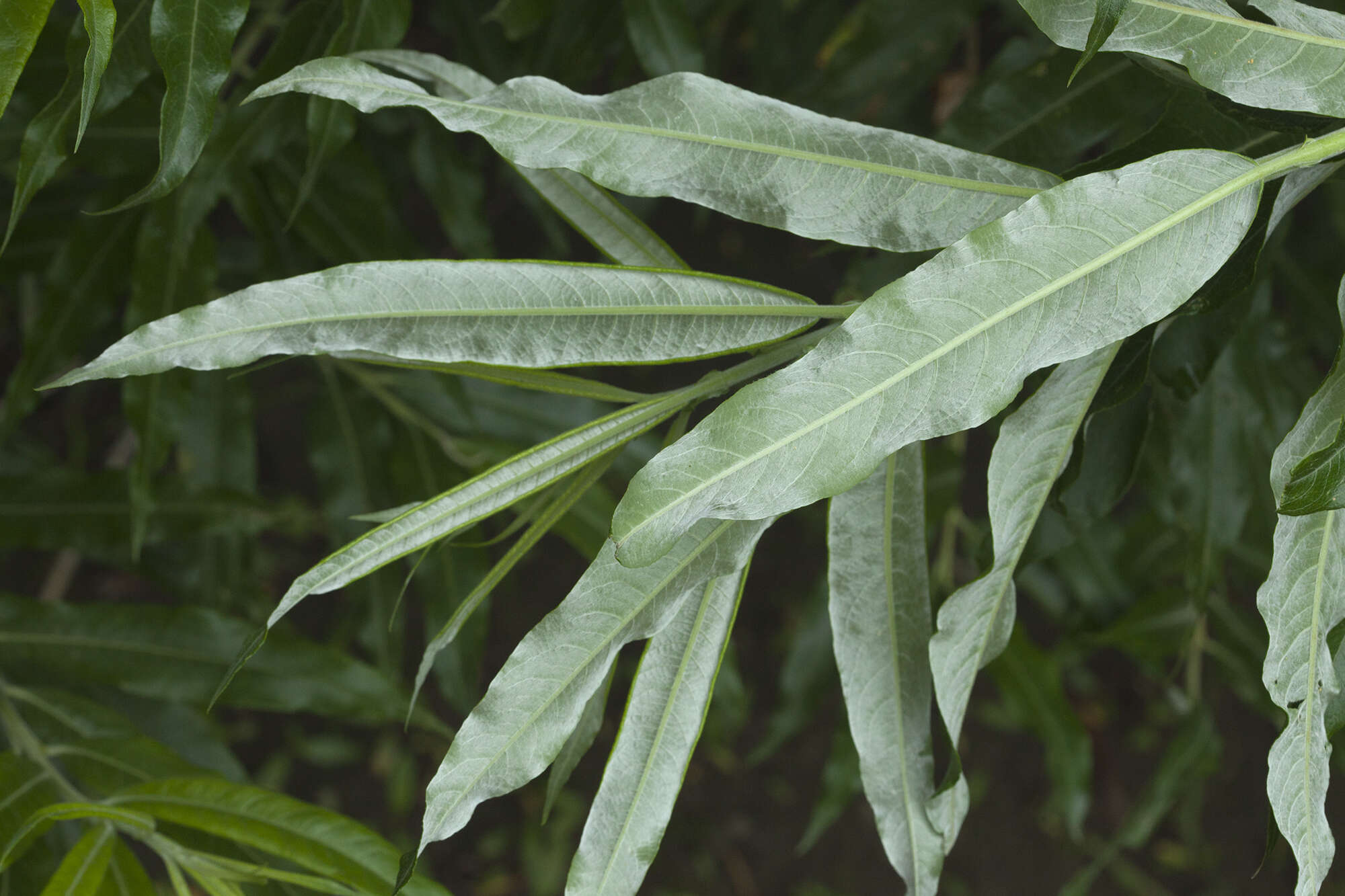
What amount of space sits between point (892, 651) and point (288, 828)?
0.34 metres

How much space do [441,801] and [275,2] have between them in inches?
25.0

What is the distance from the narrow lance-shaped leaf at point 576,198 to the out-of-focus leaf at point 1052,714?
0.66 m

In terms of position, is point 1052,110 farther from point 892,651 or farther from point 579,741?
point 579,741

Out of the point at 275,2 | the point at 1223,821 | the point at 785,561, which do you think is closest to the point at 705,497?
the point at 275,2

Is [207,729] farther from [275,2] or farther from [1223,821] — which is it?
[1223,821]

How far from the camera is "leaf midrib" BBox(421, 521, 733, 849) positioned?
14.3 inches

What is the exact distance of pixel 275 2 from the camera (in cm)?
71

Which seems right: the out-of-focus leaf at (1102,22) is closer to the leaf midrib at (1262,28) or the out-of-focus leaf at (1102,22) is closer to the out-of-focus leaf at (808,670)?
the leaf midrib at (1262,28)

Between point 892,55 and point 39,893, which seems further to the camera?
point 892,55

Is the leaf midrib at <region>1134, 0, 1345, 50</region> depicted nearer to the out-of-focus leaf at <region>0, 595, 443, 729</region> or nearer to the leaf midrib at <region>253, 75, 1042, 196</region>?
the leaf midrib at <region>253, 75, 1042, 196</region>

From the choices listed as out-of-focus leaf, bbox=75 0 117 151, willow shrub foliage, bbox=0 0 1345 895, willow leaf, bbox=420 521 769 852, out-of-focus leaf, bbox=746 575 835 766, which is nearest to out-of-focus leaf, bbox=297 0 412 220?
willow shrub foliage, bbox=0 0 1345 895

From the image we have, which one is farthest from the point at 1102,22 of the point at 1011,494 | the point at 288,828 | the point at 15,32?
the point at 288,828

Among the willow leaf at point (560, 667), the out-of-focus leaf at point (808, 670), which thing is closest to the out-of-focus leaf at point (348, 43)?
the willow leaf at point (560, 667)

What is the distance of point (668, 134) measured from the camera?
1.16 feet
